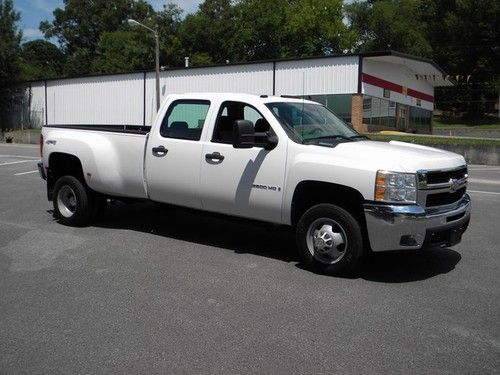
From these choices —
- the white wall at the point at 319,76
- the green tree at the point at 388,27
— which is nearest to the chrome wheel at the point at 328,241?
the white wall at the point at 319,76

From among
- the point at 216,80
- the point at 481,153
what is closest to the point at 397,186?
the point at 481,153

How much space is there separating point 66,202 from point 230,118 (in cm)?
304

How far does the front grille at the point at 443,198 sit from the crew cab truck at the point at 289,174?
2 cm

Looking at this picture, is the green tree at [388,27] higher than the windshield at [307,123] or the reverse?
higher

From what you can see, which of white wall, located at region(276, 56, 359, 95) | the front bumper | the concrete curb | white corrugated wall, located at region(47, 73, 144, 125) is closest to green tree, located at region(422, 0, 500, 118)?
white wall, located at region(276, 56, 359, 95)

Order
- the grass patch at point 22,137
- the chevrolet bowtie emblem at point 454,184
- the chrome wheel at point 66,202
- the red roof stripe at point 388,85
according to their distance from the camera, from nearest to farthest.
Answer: the chevrolet bowtie emblem at point 454,184
the chrome wheel at point 66,202
the red roof stripe at point 388,85
the grass patch at point 22,137

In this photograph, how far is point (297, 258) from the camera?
6805mm

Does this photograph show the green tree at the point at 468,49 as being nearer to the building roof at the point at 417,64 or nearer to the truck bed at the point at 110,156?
the building roof at the point at 417,64

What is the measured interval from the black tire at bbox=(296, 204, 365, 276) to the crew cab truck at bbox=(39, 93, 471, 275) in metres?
0.01

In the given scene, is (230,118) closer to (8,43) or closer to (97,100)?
(97,100)

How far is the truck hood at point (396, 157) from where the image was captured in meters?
5.61

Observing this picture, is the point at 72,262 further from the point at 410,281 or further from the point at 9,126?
the point at 9,126

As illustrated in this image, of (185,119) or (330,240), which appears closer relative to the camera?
(330,240)

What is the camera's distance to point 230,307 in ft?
16.6
